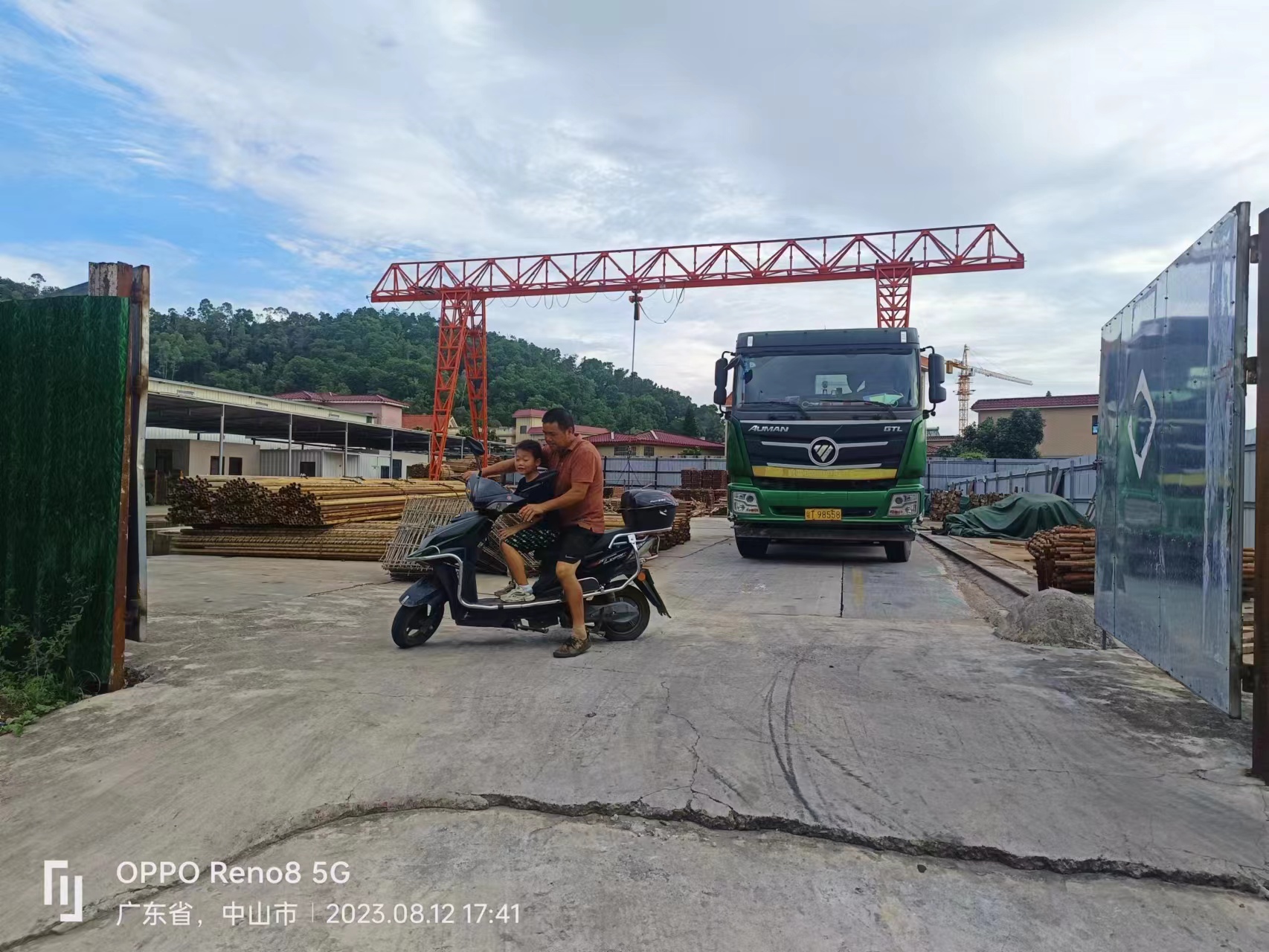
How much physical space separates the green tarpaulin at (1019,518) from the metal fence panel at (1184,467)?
12.5 metres

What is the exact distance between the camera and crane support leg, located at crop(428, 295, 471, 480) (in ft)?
120

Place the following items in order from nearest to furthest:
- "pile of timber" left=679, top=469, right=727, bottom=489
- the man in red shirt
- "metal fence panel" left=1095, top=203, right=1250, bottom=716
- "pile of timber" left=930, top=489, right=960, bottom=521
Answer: "metal fence panel" left=1095, top=203, right=1250, bottom=716, the man in red shirt, "pile of timber" left=930, top=489, right=960, bottom=521, "pile of timber" left=679, top=469, right=727, bottom=489

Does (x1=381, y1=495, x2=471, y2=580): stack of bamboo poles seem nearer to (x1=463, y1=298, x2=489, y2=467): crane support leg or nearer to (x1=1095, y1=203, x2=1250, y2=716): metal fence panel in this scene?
(x1=1095, y1=203, x2=1250, y2=716): metal fence panel

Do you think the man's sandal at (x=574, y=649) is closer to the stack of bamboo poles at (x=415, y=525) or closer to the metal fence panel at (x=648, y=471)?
the stack of bamboo poles at (x=415, y=525)

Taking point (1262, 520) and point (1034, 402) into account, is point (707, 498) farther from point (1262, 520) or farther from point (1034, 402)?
point (1034, 402)

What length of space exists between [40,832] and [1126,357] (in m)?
5.57

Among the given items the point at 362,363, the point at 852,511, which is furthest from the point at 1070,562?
the point at 362,363

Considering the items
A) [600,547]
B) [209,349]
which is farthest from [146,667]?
[209,349]

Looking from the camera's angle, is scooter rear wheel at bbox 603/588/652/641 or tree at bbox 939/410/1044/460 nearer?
scooter rear wheel at bbox 603/588/652/641

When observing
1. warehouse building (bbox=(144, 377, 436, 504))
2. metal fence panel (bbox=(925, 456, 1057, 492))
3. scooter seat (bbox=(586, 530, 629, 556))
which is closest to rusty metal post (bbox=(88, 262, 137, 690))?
scooter seat (bbox=(586, 530, 629, 556))

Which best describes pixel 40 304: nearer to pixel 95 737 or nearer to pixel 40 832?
pixel 95 737

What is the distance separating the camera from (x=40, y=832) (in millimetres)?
2779

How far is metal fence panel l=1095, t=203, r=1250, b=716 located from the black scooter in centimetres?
302

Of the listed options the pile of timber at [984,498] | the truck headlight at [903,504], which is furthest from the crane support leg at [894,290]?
the truck headlight at [903,504]
